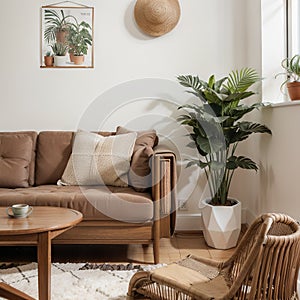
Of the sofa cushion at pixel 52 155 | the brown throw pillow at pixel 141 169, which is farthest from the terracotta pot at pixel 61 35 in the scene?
the brown throw pillow at pixel 141 169

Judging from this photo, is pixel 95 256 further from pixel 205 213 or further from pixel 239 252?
pixel 239 252

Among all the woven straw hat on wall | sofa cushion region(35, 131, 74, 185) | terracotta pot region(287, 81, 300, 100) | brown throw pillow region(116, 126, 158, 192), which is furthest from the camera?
the woven straw hat on wall

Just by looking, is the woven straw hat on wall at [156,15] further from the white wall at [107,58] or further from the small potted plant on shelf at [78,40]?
the small potted plant on shelf at [78,40]

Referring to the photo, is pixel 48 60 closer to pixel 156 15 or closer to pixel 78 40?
pixel 78 40

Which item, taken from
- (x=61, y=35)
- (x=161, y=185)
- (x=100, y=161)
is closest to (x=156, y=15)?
(x=61, y=35)

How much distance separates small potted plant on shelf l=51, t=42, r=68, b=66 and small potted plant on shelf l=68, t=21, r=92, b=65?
0.19 ft

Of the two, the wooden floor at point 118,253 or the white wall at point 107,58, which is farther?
the white wall at point 107,58

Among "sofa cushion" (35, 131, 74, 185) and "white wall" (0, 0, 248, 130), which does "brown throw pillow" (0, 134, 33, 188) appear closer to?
"sofa cushion" (35, 131, 74, 185)

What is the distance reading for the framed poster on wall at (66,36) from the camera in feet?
13.0

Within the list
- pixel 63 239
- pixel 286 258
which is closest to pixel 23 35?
pixel 63 239

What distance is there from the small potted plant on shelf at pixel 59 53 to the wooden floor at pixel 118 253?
4.97 feet

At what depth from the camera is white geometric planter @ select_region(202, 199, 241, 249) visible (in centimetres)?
350

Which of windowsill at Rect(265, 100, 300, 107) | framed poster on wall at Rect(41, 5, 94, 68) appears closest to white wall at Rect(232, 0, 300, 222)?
windowsill at Rect(265, 100, 300, 107)

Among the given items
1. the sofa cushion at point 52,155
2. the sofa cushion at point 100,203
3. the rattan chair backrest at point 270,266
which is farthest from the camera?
the sofa cushion at point 52,155
